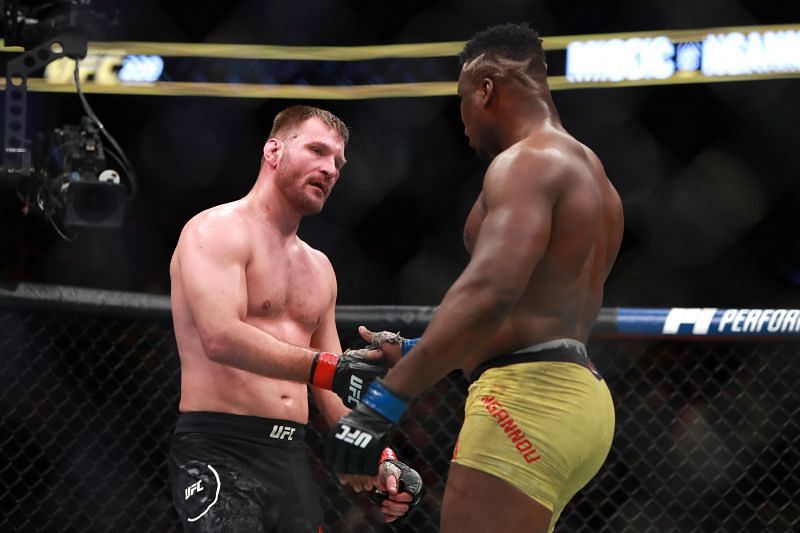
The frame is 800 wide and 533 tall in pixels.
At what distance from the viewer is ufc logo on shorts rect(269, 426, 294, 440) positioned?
226 centimetres

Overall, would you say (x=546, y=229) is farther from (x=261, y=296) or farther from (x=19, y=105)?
(x=19, y=105)

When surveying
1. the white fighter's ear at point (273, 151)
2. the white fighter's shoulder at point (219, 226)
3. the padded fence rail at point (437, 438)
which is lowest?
the padded fence rail at point (437, 438)

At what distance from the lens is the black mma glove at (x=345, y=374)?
214 cm

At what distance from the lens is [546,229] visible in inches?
64.1

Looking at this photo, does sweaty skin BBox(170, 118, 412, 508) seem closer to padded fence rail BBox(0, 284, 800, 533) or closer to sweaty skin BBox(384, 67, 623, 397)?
padded fence rail BBox(0, 284, 800, 533)

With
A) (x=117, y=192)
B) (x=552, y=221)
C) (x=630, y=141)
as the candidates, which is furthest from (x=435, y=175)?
(x=552, y=221)

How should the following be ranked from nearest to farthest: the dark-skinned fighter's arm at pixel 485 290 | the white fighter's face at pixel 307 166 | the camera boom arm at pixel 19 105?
the dark-skinned fighter's arm at pixel 485 290, the white fighter's face at pixel 307 166, the camera boom arm at pixel 19 105

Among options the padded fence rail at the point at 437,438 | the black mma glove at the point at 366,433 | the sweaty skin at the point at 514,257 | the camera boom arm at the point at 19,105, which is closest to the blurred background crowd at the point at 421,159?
the padded fence rail at the point at 437,438

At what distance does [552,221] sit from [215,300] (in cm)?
81

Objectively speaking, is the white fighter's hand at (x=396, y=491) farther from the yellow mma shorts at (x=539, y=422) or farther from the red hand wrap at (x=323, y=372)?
the yellow mma shorts at (x=539, y=422)

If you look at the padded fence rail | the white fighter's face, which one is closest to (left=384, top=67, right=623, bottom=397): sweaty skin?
the white fighter's face

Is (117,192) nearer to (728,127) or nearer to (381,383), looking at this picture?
(381,383)

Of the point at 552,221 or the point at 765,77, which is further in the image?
the point at 765,77

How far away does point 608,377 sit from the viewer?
3703mm
